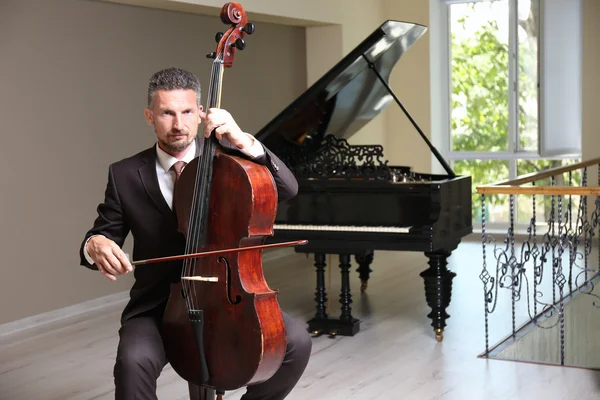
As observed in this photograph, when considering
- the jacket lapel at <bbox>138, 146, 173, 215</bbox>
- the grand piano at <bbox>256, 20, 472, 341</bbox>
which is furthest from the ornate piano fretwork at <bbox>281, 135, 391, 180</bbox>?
the jacket lapel at <bbox>138, 146, 173, 215</bbox>

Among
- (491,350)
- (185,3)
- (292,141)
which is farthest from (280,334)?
(185,3)

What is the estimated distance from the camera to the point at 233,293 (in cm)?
239

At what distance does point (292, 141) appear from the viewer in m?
5.00

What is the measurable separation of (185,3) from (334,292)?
226cm

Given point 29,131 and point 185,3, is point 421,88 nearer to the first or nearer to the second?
point 185,3

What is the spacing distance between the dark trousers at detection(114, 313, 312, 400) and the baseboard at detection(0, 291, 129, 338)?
2913 mm

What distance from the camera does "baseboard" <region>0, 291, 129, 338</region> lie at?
529 cm

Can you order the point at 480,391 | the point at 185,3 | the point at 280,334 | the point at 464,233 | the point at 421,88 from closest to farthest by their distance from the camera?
the point at 280,334 → the point at 480,391 → the point at 464,233 → the point at 185,3 → the point at 421,88

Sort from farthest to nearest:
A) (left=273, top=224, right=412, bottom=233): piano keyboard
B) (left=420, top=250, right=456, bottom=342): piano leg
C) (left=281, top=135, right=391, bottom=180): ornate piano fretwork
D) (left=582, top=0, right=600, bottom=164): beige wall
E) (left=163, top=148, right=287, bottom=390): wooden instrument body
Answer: (left=582, top=0, right=600, bottom=164): beige wall, (left=281, top=135, right=391, bottom=180): ornate piano fretwork, (left=420, top=250, right=456, bottom=342): piano leg, (left=273, top=224, right=412, bottom=233): piano keyboard, (left=163, top=148, right=287, bottom=390): wooden instrument body

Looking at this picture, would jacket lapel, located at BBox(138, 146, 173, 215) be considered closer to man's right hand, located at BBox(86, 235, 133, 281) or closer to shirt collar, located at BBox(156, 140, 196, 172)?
shirt collar, located at BBox(156, 140, 196, 172)

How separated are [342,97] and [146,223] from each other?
2.53 m

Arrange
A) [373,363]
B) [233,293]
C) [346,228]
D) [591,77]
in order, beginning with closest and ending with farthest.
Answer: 1. [233,293]
2. [373,363]
3. [346,228]
4. [591,77]

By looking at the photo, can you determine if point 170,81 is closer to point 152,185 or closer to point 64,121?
point 152,185


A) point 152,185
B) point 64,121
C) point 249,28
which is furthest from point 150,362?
point 64,121
